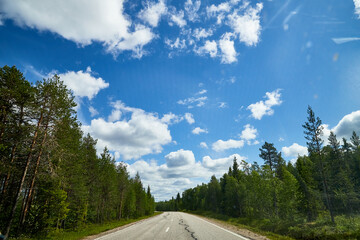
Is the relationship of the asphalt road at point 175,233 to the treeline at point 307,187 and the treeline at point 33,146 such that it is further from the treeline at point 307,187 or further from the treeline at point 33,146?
the treeline at point 307,187

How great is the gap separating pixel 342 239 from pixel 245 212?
157 ft

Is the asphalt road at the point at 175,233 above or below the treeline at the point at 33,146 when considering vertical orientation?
below

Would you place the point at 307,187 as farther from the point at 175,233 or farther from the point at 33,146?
the point at 33,146

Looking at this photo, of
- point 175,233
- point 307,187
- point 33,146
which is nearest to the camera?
point 175,233

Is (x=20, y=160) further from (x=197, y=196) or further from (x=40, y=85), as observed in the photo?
(x=197, y=196)

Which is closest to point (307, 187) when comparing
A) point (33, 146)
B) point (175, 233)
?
point (175, 233)

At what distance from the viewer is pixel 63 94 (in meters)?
15.9

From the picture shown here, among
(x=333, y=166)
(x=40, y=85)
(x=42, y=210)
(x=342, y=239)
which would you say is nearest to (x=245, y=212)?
(x=333, y=166)

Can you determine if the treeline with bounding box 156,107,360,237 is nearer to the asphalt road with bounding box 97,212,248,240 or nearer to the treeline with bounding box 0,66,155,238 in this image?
the asphalt road with bounding box 97,212,248,240

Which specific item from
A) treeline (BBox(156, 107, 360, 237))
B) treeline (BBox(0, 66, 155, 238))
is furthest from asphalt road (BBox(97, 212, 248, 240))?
treeline (BBox(156, 107, 360, 237))

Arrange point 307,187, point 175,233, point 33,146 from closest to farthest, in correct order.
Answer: point 175,233 < point 33,146 < point 307,187

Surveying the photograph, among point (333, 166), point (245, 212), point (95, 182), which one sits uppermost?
point (333, 166)

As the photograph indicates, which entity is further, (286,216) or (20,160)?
(286,216)

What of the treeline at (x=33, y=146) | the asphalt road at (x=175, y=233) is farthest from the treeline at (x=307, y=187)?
the treeline at (x=33, y=146)
